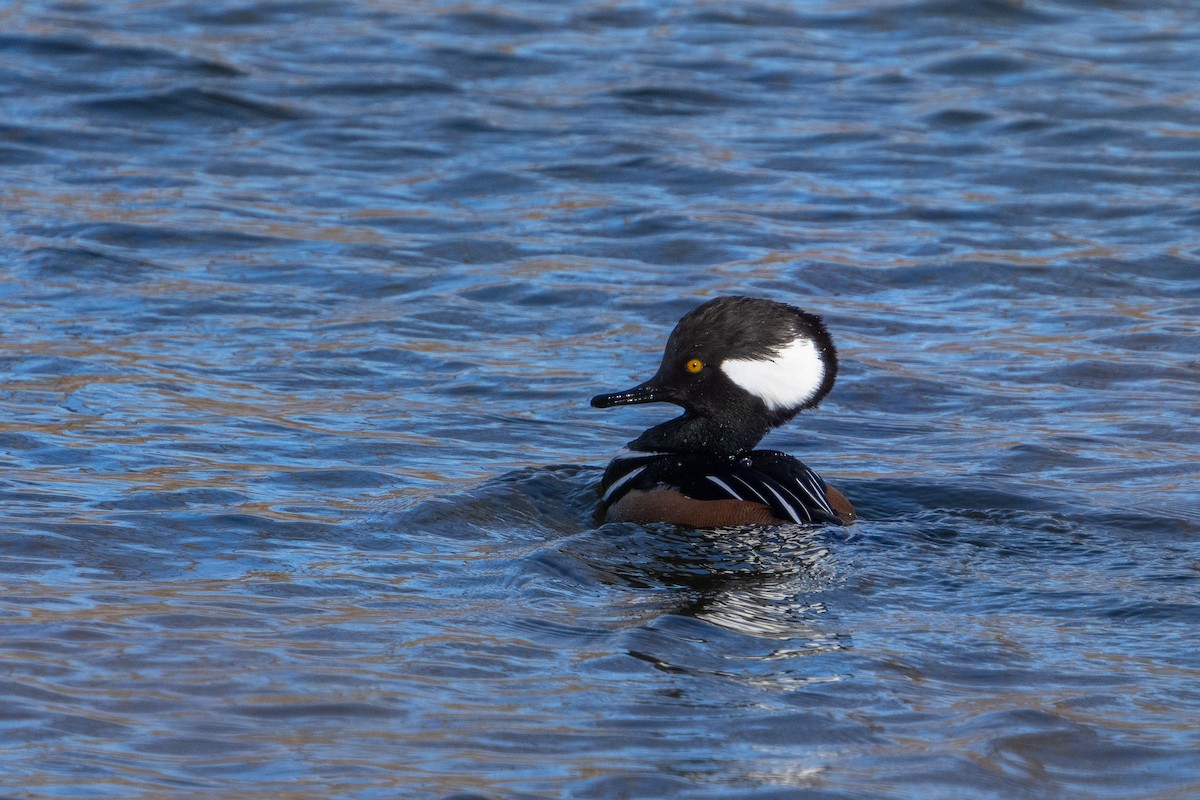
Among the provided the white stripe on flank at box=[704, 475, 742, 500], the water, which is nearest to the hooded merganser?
the white stripe on flank at box=[704, 475, 742, 500]

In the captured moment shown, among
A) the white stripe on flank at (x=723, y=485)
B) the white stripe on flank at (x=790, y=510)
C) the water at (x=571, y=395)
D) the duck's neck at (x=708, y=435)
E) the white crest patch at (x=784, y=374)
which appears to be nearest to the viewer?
the water at (x=571, y=395)

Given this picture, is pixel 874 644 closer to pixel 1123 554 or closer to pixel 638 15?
pixel 1123 554

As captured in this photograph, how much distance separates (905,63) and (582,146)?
379 centimetres

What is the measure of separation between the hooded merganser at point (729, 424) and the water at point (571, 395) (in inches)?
6.0

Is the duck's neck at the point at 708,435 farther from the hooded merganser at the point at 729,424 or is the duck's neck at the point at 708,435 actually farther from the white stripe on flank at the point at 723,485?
the white stripe on flank at the point at 723,485

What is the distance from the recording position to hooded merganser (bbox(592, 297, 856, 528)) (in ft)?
19.4

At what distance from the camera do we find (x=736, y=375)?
6270 millimetres

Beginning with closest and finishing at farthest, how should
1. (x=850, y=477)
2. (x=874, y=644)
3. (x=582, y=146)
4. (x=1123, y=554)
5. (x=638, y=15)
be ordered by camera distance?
(x=874, y=644) < (x=1123, y=554) < (x=850, y=477) < (x=582, y=146) < (x=638, y=15)

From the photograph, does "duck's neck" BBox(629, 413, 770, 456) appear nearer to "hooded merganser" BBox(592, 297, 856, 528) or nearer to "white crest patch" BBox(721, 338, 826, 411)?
"hooded merganser" BBox(592, 297, 856, 528)

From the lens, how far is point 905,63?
578 inches

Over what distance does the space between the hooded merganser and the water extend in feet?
0.50

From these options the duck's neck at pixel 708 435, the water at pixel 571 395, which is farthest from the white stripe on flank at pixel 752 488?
the duck's neck at pixel 708 435

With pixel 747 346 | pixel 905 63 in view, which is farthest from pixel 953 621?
pixel 905 63

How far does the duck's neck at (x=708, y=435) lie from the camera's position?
635 cm
